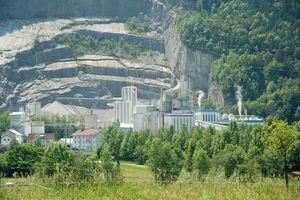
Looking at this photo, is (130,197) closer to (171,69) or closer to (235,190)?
(235,190)

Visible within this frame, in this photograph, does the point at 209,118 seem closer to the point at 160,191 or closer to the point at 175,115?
the point at 175,115

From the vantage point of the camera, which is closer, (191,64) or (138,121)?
(138,121)

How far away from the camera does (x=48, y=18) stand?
200 m

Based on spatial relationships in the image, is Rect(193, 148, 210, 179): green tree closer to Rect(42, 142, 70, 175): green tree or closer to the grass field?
Rect(42, 142, 70, 175): green tree

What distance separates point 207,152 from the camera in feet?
242

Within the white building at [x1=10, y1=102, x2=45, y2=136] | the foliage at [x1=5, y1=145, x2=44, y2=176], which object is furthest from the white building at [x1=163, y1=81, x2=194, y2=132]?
the foliage at [x1=5, y1=145, x2=44, y2=176]

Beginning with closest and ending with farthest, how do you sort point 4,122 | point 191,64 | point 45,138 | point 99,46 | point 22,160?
point 22,160 < point 45,138 < point 4,122 < point 191,64 < point 99,46

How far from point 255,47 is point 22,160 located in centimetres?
11810

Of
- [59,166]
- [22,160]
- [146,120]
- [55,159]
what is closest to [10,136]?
[146,120]

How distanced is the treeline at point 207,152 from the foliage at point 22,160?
1267 centimetres

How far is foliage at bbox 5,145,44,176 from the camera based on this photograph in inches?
2422

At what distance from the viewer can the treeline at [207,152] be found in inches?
2108

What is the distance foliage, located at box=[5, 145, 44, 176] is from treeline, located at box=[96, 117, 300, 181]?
12.7 meters

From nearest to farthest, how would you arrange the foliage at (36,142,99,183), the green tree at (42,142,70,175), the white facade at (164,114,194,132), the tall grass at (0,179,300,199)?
1. the tall grass at (0,179,300,199)
2. the foliage at (36,142,99,183)
3. the green tree at (42,142,70,175)
4. the white facade at (164,114,194,132)
